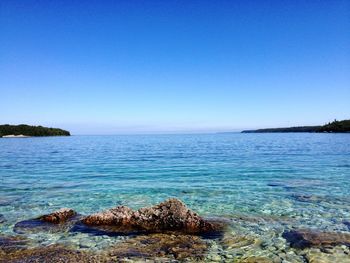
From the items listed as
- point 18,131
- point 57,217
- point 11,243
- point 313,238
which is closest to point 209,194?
point 313,238

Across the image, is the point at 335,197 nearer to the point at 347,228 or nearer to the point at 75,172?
the point at 347,228

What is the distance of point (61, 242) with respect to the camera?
9312 mm

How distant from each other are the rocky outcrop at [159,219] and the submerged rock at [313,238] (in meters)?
2.22

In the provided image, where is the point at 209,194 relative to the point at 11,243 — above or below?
below

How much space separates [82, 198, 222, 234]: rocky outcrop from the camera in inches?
406

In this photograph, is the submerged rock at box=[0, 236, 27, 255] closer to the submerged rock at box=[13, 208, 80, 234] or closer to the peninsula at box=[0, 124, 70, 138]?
the submerged rock at box=[13, 208, 80, 234]

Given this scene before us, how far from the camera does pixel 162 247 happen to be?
8859 mm

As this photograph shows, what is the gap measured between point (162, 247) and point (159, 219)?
1772 mm

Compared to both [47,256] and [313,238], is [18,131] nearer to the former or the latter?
[47,256]

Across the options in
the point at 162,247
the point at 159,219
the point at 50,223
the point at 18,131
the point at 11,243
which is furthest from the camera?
the point at 18,131

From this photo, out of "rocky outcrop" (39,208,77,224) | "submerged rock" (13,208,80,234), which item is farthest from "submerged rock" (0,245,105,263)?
"rocky outcrop" (39,208,77,224)

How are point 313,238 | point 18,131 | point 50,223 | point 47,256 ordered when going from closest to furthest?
point 47,256 < point 313,238 < point 50,223 < point 18,131

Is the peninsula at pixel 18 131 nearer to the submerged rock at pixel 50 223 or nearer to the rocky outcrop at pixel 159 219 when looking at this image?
the submerged rock at pixel 50 223

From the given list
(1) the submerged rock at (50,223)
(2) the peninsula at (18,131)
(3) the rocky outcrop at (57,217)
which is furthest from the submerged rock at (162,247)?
(2) the peninsula at (18,131)
